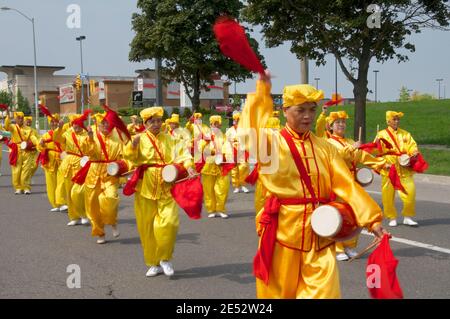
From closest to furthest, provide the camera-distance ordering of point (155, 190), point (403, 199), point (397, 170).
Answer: point (155, 190) → point (403, 199) → point (397, 170)

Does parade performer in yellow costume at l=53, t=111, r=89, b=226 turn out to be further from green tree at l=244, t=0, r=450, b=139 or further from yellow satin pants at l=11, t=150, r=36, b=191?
green tree at l=244, t=0, r=450, b=139

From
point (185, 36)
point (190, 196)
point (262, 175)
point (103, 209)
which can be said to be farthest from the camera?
point (185, 36)

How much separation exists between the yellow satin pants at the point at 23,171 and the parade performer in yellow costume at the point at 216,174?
476cm

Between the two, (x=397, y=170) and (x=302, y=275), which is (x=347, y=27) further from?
(x=302, y=275)

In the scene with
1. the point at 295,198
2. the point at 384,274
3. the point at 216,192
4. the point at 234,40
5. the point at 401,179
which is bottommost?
the point at 216,192

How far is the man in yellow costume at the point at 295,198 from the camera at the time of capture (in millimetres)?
3908

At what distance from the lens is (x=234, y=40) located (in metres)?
3.54

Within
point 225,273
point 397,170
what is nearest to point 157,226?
point 225,273

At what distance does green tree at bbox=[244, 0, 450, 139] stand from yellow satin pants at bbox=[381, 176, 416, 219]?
27.0ft

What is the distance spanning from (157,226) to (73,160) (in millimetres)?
4358

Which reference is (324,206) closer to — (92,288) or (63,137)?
(92,288)

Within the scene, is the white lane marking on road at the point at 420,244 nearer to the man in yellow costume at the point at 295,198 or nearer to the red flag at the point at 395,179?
the red flag at the point at 395,179

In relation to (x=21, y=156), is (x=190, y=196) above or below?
above

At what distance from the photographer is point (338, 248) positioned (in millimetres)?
7227
